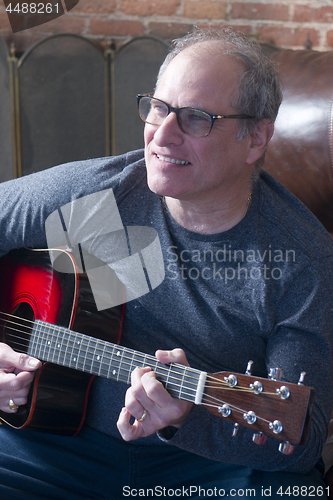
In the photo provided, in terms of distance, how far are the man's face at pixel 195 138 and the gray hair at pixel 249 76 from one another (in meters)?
0.02

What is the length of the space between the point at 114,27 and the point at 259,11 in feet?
2.05

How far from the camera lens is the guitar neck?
0.79 m

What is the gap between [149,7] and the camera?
221 cm

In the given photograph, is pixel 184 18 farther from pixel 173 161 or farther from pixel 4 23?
pixel 173 161

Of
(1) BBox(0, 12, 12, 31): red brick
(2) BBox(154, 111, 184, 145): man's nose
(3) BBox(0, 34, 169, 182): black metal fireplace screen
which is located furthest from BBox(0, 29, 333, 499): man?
(1) BBox(0, 12, 12, 31): red brick

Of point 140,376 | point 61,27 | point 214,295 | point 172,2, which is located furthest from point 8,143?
point 140,376

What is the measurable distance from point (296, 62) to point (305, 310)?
732mm

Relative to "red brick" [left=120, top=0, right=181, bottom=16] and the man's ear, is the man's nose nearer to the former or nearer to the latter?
the man's ear

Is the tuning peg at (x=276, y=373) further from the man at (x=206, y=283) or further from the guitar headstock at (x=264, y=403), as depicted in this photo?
the man at (x=206, y=283)

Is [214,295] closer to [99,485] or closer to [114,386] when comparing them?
[114,386]

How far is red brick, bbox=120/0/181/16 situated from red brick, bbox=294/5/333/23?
514 millimetres

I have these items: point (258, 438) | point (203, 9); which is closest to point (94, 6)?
point (203, 9)

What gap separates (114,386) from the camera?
3.55 feet

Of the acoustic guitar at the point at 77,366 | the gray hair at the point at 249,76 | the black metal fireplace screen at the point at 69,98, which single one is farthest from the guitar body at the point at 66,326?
the black metal fireplace screen at the point at 69,98
